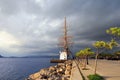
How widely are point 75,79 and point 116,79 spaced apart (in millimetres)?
4695

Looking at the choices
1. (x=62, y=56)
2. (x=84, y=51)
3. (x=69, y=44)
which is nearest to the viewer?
(x=84, y=51)

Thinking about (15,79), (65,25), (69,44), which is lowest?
(15,79)

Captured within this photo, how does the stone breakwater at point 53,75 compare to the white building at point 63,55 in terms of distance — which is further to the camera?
the white building at point 63,55

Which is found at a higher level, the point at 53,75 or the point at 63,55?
Result: the point at 63,55

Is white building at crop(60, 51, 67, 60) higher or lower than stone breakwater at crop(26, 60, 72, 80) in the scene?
higher

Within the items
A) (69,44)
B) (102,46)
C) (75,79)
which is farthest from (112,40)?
(69,44)

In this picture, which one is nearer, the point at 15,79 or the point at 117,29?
the point at 117,29

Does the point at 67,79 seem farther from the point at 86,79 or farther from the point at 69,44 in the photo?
the point at 69,44

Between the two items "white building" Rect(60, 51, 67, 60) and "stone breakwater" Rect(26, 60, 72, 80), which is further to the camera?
"white building" Rect(60, 51, 67, 60)

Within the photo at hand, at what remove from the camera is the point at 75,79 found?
26641 millimetres

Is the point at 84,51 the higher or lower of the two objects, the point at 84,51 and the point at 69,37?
the lower

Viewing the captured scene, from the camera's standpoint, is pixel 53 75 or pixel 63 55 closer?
pixel 53 75

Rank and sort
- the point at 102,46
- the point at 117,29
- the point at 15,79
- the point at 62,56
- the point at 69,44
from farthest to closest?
the point at 69,44 < the point at 62,56 < the point at 15,79 < the point at 102,46 < the point at 117,29

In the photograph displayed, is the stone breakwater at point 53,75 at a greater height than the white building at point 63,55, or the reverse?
the white building at point 63,55
